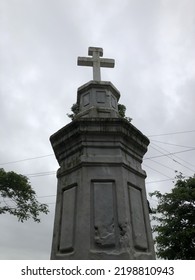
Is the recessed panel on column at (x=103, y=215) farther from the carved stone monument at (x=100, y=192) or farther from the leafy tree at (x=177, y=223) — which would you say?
the leafy tree at (x=177, y=223)

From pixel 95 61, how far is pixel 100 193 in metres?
2.86

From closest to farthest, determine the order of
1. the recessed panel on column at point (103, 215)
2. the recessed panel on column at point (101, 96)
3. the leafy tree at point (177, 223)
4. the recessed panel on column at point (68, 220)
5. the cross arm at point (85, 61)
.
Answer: the recessed panel on column at point (103, 215), the recessed panel on column at point (68, 220), the recessed panel on column at point (101, 96), the cross arm at point (85, 61), the leafy tree at point (177, 223)

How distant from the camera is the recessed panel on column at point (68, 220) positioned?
123 inches

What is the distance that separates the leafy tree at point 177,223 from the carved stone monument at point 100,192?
12908 millimetres

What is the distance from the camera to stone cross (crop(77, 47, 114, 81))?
16.0ft

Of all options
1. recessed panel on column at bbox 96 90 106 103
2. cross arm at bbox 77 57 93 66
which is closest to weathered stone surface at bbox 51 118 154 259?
recessed panel on column at bbox 96 90 106 103

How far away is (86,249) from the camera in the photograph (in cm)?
289

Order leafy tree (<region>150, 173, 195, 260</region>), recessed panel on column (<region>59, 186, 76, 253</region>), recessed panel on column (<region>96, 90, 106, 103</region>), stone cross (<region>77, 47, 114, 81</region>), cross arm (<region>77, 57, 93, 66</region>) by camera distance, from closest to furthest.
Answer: recessed panel on column (<region>59, 186, 76, 253</region>)
recessed panel on column (<region>96, 90, 106, 103</region>)
stone cross (<region>77, 47, 114, 81</region>)
cross arm (<region>77, 57, 93, 66</region>)
leafy tree (<region>150, 173, 195, 260</region>)

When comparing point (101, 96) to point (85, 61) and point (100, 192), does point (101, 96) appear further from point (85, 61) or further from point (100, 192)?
point (100, 192)

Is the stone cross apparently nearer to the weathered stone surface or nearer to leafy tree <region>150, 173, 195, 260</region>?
the weathered stone surface

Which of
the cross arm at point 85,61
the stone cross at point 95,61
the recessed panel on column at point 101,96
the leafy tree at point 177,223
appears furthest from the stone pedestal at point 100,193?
the leafy tree at point 177,223

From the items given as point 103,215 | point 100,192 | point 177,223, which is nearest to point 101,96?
point 100,192

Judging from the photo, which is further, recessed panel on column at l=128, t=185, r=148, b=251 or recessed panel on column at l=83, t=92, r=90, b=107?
recessed panel on column at l=83, t=92, r=90, b=107

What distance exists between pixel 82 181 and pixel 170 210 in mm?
14955
